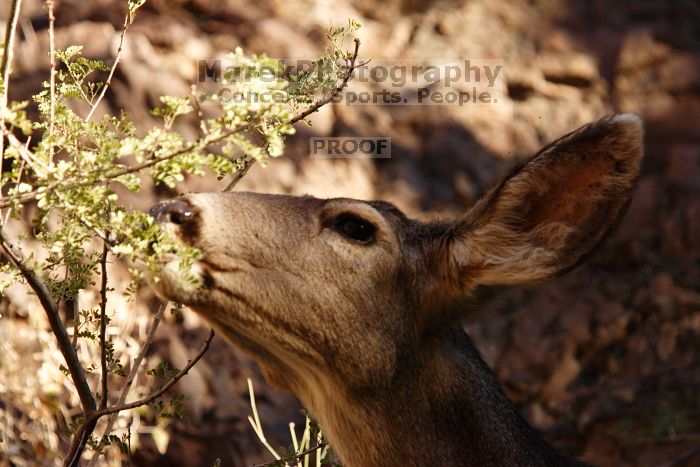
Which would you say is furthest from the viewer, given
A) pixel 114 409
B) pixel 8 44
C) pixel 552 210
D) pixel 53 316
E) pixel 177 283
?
pixel 552 210

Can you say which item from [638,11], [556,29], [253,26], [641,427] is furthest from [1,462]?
[638,11]

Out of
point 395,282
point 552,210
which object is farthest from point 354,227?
point 552,210

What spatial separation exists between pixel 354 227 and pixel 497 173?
5.16m

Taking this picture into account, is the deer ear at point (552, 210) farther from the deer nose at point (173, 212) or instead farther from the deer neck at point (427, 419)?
the deer nose at point (173, 212)

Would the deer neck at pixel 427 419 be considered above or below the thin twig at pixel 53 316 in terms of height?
below

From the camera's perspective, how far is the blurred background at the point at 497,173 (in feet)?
26.1

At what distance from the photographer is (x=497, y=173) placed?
8609 millimetres

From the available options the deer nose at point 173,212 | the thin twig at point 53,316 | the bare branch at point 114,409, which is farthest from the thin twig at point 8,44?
the bare branch at point 114,409

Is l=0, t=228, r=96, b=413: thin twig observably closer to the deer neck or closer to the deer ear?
the deer neck

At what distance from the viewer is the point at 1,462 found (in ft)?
20.7

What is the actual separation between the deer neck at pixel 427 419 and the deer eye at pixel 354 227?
523mm

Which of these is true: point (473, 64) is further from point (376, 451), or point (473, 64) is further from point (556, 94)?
point (376, 451)

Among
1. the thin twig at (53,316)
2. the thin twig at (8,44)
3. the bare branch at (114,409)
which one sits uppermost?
the thin twig at (8,44)

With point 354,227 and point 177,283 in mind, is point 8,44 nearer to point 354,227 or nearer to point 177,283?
point 177,283
